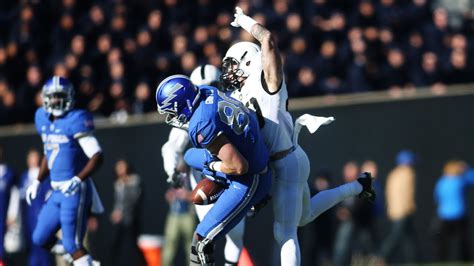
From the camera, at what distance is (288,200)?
9398 millimetres

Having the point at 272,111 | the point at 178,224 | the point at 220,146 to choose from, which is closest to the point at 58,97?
the point at 272,111

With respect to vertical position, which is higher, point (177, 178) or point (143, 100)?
point (177, 178)

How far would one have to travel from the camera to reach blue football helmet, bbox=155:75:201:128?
29.2ft

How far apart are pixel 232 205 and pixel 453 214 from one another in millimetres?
7514

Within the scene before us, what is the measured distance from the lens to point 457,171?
15.9 metres

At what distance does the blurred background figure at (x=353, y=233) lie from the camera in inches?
639

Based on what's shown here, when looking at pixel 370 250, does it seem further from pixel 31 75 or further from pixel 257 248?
pixel 31 75

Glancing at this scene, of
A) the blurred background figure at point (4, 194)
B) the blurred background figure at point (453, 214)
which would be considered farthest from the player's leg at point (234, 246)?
the blurred background figure at point (453, 214)

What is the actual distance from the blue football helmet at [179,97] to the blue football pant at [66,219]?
7.27 feet

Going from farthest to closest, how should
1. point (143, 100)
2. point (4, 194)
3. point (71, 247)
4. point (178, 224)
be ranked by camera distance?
point (143, 100) → point (178, 224) → point (4, 194) → point (71, 247)

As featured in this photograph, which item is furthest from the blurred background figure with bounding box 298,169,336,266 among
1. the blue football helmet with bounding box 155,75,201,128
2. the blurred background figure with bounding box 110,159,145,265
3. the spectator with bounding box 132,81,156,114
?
the blue football helmet with bounding box 155,75,201,128

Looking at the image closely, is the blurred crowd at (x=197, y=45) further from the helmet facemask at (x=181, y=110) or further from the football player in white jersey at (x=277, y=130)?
the helmet facemask at (x=181, y=110)

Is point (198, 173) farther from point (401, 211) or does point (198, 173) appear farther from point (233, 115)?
point (401, 211)

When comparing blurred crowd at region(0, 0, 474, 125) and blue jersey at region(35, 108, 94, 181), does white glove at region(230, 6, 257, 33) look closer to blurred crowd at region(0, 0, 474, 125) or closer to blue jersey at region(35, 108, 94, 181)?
blue jersey at region(35, 108, 94, 181)
